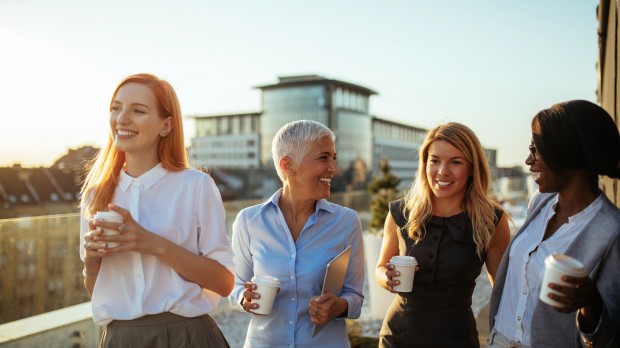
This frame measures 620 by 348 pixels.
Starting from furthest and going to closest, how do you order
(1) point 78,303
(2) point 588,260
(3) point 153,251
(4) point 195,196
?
1. (1) point 78,303
2. (4) point 195,196
3. (3) point 153,251
4. (2) point 588,260

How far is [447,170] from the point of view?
8.24ft

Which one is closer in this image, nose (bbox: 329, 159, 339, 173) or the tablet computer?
the tablet computer

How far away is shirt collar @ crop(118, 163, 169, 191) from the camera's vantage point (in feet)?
6.69

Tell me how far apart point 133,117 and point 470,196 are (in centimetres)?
154

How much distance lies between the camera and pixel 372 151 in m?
79.8

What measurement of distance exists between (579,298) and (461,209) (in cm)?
116

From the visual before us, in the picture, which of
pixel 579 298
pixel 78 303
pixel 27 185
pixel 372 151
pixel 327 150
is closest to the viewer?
pixel 579 298

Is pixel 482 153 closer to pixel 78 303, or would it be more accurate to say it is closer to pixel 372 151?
pixel 78 303

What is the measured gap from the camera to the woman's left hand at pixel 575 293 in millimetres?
1397

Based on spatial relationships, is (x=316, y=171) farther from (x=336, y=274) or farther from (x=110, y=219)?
(x=110, y=219)

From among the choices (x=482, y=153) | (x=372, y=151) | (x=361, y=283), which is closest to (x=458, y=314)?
(x=361, y=283)

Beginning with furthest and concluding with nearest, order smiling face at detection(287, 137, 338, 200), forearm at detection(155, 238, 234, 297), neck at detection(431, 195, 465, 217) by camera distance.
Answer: neck at detection(431, 195, 465, 217) → smiling face at detection(287, 137, 338, 200) → forearm at detection(155, 238, 234, 297)

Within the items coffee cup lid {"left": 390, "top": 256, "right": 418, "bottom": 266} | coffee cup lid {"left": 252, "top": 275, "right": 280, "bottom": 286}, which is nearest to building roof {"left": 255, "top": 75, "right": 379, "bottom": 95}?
coffee cup lid {"left": 390, "top": 256, "right": 418, "bottom": 266}

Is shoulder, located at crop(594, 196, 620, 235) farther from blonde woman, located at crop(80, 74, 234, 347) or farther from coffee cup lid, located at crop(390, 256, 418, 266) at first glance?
blonde woman, located at crop(80, 74, 234, 347)
